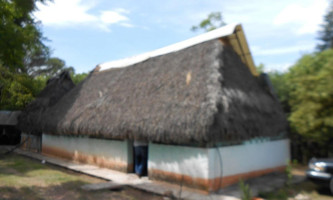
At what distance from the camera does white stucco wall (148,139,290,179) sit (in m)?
6.46

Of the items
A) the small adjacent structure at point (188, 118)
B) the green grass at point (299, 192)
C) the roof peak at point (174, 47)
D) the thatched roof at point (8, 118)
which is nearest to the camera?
the green grass at point (299, 192)

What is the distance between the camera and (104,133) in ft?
28.8

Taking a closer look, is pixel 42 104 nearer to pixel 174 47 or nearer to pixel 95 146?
pixel 95 146

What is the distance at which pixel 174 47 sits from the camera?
414 inches

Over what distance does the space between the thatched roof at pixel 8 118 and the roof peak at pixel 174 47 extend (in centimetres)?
609

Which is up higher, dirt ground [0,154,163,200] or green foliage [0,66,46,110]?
green foliage [0,66,46,110]

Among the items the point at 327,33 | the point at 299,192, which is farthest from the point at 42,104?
the point at 327,33

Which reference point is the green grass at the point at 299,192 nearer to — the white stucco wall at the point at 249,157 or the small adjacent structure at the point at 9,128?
the white stucco wall at the point at 249,157

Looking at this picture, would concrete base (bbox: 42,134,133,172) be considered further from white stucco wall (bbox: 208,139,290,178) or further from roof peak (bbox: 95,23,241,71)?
roof peak (bbox: 95,23,241,71)

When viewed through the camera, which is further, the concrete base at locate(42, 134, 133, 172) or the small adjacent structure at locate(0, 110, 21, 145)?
the small adjacent structure at locate(0, 110, 21, 145)

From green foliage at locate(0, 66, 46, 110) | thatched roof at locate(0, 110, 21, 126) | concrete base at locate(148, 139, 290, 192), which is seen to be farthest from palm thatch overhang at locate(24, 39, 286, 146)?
thatched roof at locate(0, 110, 21, 126)

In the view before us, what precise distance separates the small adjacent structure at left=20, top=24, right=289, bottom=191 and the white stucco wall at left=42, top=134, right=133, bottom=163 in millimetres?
33

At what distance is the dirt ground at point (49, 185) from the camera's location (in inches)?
253

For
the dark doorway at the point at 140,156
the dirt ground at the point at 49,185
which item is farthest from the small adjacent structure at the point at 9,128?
the dark doorway at the point at 140,156
